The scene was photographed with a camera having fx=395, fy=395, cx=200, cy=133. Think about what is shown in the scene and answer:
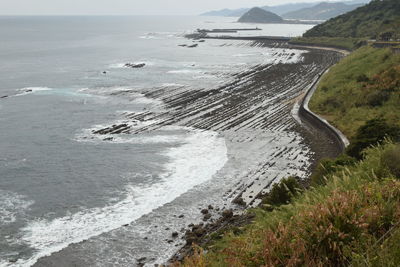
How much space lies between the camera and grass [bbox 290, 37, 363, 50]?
100600 millimetres

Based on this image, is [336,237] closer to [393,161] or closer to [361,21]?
[393,161]

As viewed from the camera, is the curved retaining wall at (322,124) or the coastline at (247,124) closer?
the coastline at (247,124)

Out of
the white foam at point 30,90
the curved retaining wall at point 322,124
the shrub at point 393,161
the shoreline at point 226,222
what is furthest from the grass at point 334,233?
the white foam at point 30,90

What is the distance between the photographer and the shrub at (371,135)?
78.5 feet

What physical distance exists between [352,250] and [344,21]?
146m

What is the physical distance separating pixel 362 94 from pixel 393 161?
31.8m

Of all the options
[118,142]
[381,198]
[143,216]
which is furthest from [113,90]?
[381,198]

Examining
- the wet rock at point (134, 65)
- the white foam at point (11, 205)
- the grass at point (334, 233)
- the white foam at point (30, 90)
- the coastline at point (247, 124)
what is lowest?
the white foam at point (11, 205)

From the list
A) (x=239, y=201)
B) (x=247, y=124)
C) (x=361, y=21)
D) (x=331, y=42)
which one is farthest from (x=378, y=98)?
(x=361, y=21)

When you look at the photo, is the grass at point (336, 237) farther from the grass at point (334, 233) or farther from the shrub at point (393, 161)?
the shrub at point (393, 161)

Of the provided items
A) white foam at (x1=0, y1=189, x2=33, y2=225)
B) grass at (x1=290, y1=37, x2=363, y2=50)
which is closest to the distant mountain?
grass at (x1=290, y1=37, x2=363, y2=50)

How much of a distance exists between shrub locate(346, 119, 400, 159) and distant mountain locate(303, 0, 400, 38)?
9388 centimetres

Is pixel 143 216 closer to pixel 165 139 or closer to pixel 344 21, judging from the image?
pixel 165 139

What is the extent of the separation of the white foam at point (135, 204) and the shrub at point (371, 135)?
982 centimetres
